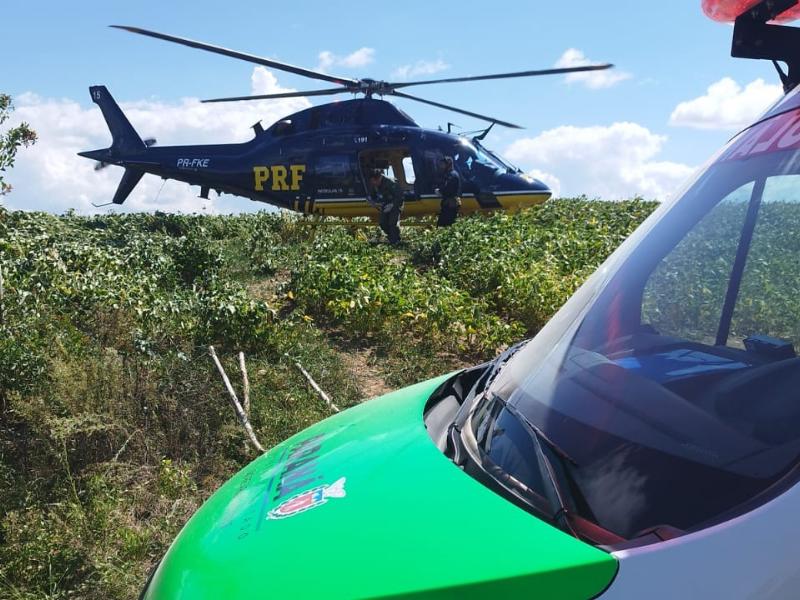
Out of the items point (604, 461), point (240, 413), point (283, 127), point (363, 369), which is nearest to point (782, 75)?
point (604, 461)

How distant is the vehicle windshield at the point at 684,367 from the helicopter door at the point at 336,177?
13.1 metres

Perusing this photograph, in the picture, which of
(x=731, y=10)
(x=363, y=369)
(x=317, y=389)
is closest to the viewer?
(x=731, y=10)

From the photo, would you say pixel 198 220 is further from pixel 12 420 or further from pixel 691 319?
pixel 691 319

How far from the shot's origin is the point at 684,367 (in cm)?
212

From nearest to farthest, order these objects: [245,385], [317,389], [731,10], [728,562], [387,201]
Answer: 1. [728,562]
2. [731,10]
3. [245,385]
4. [317,389]
5. [387,201]

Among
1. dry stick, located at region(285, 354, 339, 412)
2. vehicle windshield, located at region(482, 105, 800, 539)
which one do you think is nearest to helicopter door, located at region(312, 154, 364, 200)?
dry stick, located at region(285, 354, 339, 412)

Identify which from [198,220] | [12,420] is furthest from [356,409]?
[198,220]

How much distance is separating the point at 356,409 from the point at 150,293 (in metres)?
6.14

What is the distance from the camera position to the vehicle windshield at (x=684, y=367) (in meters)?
1.57

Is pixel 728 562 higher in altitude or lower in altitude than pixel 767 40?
lower

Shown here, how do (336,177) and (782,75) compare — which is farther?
(336,177)

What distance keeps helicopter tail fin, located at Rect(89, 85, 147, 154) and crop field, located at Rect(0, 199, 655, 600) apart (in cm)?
479

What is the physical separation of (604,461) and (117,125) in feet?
60.8

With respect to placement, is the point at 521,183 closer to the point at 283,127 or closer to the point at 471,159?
the point at 471,159
